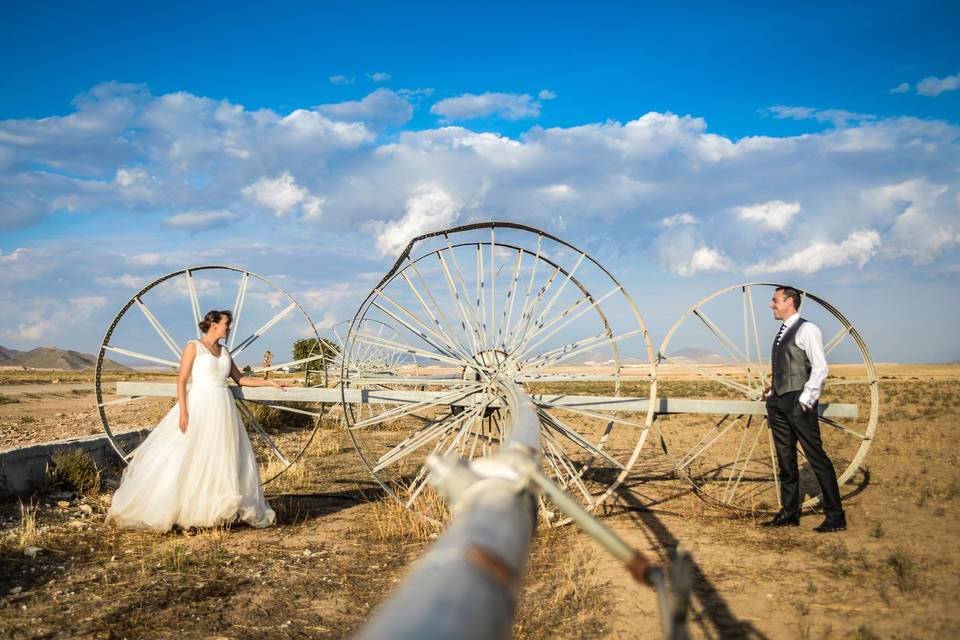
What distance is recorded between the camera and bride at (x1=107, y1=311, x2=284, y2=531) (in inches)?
282

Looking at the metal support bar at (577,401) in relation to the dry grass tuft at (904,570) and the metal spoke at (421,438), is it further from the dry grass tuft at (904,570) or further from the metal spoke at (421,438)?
the dry grass tuft at (904,570)

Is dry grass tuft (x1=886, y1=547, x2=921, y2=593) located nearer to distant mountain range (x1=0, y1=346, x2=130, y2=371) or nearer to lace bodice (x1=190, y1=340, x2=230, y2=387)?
lace bodice (x1=190, y1=340, x2=230, y2=387)

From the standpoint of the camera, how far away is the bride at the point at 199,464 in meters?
7.15

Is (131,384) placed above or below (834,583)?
above

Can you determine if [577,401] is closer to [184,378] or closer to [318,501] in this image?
[318,501]

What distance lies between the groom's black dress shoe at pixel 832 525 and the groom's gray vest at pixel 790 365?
4.71 ft

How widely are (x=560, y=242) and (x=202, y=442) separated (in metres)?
4.42

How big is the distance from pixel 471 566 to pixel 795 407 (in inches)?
278

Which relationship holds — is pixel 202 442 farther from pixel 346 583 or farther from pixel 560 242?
pixel 560 242

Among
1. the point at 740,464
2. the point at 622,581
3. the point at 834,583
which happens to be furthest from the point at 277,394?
the point at 740,464

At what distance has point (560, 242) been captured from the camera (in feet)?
23.8

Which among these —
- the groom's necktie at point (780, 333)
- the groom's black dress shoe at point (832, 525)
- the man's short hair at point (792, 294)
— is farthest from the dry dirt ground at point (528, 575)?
the man's short hair at point (792, 294)

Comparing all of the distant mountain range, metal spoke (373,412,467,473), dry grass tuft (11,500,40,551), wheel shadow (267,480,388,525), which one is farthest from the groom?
the distant mountain range

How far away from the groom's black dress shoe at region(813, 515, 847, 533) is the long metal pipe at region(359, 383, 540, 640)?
22.0 feet
